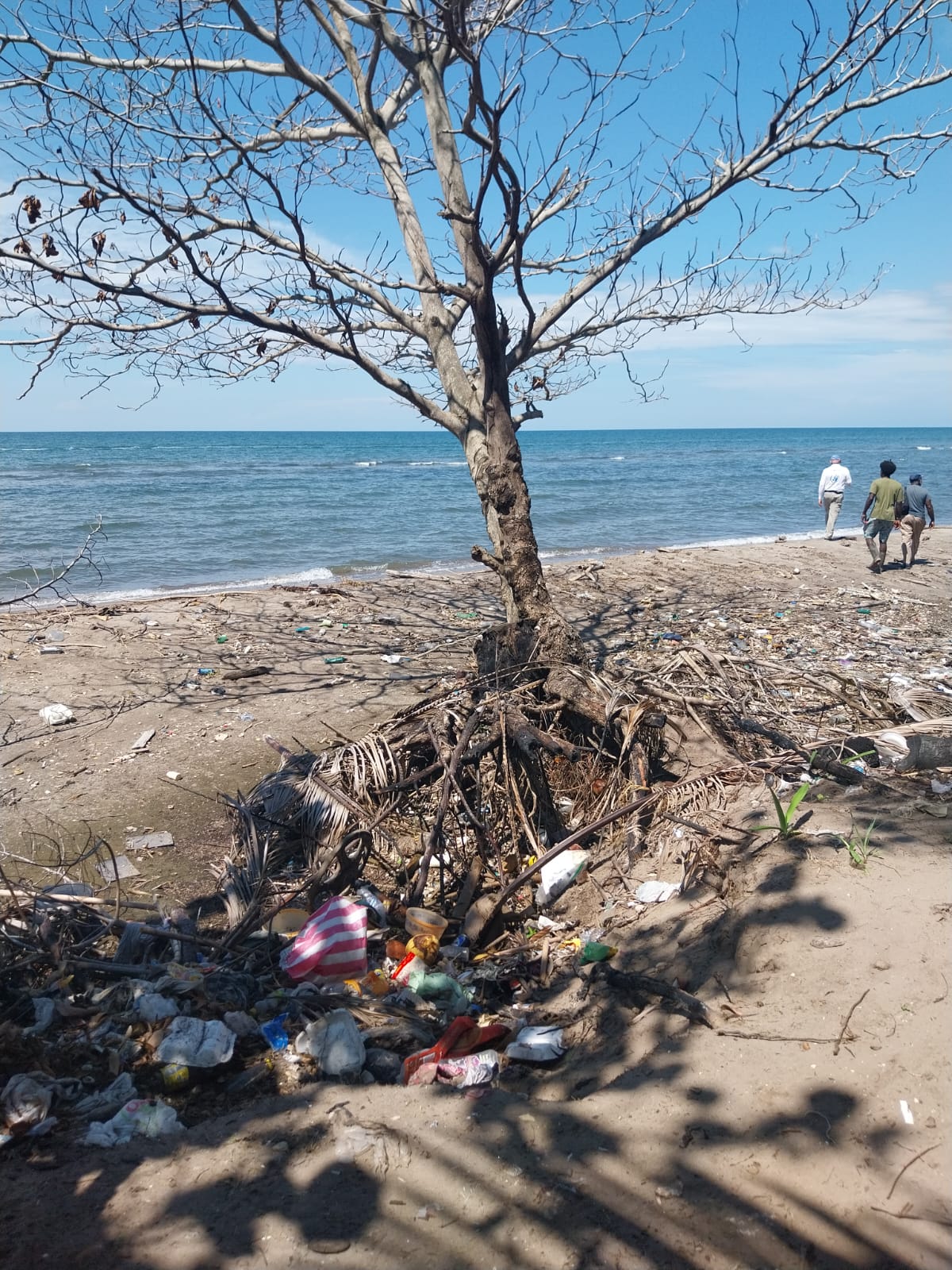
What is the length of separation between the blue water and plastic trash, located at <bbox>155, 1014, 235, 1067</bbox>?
9905mm

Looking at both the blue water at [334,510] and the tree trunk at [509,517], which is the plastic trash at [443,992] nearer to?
the tree trunk at [509,517]

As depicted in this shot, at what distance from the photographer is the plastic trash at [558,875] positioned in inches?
142

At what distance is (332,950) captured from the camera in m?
3.12

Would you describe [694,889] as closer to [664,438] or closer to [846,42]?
[846,42]

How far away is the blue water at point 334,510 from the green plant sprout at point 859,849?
10430mm

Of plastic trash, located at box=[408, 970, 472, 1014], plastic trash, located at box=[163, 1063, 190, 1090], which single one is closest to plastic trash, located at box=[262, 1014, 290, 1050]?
plastic trash, located at box=[163, 1063, 190, 1090]

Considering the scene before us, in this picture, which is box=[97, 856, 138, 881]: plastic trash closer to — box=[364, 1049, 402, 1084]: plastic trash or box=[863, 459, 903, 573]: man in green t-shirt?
box=[364, 1049, 402, 1084]: plastic trash

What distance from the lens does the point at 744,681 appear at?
4996mm

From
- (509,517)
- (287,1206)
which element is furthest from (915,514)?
(287,1206)

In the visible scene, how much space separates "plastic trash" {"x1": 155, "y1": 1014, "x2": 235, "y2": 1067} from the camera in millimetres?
2541

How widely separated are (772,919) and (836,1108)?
774 millimetres

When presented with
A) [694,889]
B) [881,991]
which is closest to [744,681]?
[694,889]

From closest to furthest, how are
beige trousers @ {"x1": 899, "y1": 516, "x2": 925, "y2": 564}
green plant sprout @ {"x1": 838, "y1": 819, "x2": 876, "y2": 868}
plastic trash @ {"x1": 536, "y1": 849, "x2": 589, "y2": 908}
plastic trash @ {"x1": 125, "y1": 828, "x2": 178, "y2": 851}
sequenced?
green plant sprout @ {"x1": 838, "y1": 819, "x2": 876, "y2": 868} → plastic trash @ {"x1": 536, "y1": 849, "x2": 589, "y2": 908} → plastic trash @ {"x1": 125, "y1": 828, "x2": 178, "y2": 851} → beige trousers @ {"x1": 899, "y1": 516, "x2": 925, "y2": 564}

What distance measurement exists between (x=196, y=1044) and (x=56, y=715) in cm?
387
